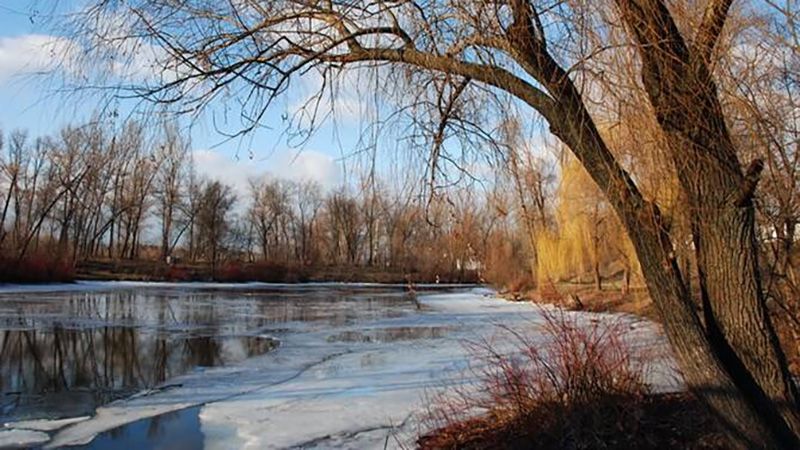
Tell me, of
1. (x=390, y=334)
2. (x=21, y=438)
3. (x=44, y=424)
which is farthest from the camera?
(x=390, y=334)

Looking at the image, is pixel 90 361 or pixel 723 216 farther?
pixel 90 361

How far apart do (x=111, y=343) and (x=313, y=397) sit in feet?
21.5

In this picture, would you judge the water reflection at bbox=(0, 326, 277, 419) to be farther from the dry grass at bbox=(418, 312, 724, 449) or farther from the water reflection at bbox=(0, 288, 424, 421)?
the dry grass at bbox=(418, 312, 724, 449)

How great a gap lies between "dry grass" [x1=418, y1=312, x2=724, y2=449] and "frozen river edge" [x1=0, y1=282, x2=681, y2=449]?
566 mm

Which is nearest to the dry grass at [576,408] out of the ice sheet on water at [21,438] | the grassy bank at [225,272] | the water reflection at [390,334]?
the ice sheet on water at [21,438]

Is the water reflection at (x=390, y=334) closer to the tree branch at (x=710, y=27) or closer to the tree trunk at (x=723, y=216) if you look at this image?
the tree trunk at (x=723, y=216)

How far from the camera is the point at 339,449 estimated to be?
19.1ft

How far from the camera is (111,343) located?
12.8 meters

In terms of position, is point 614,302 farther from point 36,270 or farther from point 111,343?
point 36,270

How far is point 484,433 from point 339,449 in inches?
50.4

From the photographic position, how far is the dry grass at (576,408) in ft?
17.3

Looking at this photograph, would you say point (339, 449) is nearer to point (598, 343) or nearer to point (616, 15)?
point (598, 343)

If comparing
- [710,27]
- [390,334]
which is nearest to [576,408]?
[710,27]

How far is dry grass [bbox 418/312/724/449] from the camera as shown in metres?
5.27
